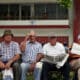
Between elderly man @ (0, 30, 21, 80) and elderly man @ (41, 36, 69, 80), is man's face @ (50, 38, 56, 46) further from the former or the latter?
elderly man @ (0, 30, 21, 80)

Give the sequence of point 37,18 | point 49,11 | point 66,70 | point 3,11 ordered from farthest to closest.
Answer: point 3,11 < point 49,11 < point 37,18 < point 66,70

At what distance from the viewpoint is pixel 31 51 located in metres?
10.1

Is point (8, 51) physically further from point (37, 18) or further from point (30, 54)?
point (37, 18)

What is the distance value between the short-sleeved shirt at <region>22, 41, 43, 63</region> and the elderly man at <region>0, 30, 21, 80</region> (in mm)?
205

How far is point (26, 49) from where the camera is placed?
10.1 m

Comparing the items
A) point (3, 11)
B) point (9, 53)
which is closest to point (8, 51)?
point (9, 53)

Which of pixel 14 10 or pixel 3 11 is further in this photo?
pixel 3 11

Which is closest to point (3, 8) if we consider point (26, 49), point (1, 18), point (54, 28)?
point (1, 18)

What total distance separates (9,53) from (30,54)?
1.54ft

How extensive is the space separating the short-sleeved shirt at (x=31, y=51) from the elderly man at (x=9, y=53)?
20 centimetres

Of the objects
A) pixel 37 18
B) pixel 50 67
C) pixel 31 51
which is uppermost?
pixel 31 51

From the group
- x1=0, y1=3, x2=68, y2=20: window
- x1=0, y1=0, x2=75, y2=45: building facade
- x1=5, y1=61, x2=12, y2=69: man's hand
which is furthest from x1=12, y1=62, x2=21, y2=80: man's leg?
x1=0, y1=3, x2=68, y2=20: window

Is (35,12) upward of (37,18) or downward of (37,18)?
upward

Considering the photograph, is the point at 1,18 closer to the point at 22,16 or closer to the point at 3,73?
the point at 22,16
